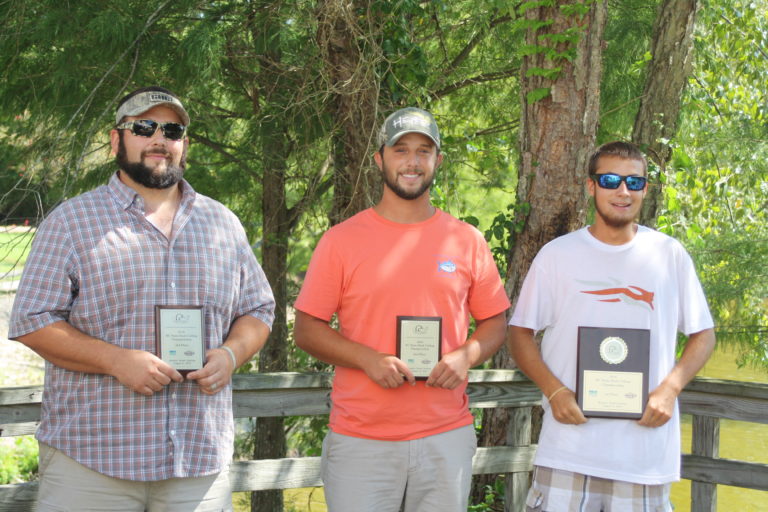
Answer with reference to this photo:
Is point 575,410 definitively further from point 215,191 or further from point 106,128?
point 215,191

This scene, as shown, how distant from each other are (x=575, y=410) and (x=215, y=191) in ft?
19.8

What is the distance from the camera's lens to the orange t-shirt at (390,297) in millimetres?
2902

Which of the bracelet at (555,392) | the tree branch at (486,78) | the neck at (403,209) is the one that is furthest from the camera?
the tree branch at (486,78)

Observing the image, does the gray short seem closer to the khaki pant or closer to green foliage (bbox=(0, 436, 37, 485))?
the khaki pant

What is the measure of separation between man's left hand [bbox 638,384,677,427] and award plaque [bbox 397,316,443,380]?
0.74m

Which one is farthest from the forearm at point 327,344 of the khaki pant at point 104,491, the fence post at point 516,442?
the fence post at point 516,442

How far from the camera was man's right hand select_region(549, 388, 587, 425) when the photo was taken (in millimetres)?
2902

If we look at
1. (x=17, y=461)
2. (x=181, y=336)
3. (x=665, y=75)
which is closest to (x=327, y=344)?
(x=181, y=336)

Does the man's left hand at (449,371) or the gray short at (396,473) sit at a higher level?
the man's left hand at (449,371)

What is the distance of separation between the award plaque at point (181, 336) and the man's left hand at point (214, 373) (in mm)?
23

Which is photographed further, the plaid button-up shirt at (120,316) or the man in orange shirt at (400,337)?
the man in orange shirt at (400,337)

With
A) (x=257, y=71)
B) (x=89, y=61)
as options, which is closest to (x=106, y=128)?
(x=89, y=61)

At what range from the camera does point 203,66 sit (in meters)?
4.91

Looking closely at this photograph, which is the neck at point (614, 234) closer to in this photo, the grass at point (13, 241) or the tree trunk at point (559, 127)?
the tree trunk at point (559, 127)
